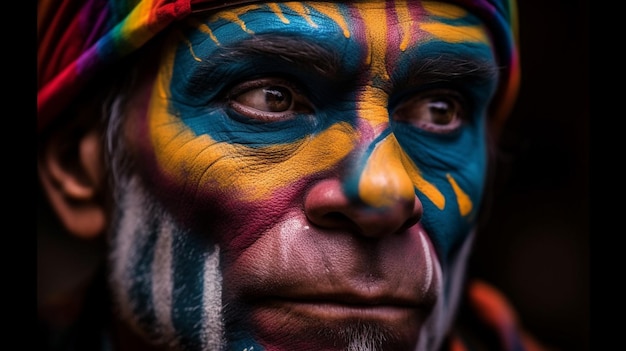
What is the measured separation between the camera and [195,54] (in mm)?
1423

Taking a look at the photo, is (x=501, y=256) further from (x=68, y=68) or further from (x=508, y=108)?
(x=68, y=68)

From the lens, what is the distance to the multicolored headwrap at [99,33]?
56.3 inches

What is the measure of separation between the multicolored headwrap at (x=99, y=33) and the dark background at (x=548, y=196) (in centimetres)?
110

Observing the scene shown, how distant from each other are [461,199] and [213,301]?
0.61 meters

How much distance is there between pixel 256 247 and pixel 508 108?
37.0 inches

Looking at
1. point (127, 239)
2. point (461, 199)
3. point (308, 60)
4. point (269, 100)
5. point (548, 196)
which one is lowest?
point (548, 196)

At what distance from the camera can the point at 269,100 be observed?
1.42 metres

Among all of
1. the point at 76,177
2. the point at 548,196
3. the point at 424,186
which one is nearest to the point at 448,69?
the point at 424,186

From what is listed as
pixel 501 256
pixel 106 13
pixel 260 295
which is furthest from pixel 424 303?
pixel 501 256

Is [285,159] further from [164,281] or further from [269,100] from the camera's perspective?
[164,281]

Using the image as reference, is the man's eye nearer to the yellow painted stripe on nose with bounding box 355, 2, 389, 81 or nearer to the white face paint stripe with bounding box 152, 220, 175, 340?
the yellow painted stripe on nose with bounding box 355, 2, 389, 81

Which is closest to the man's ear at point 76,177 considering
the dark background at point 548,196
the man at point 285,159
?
the man at point 285,159

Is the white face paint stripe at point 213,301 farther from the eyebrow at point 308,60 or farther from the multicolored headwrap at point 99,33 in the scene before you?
the multicolored headwrap at point 99,33

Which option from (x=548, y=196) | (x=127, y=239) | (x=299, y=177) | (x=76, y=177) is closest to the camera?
(x=299, y=177)
